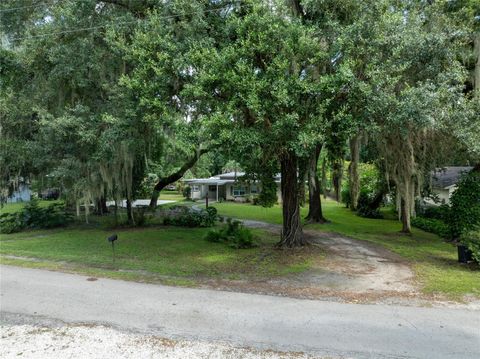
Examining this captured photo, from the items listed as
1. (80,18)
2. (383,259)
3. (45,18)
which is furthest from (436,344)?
(45,18)

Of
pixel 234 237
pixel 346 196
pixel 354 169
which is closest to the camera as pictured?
pixel 354 169

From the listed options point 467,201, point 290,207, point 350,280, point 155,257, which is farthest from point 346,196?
point 350,280

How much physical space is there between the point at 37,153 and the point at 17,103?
66.3 inches

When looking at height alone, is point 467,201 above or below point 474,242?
above

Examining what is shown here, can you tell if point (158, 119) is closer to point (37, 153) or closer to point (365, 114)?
point (365, 114)

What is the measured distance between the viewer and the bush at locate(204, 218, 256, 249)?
11.8 meters

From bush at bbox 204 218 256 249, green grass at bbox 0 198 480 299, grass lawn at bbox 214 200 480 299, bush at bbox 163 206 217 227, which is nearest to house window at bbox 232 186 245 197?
grass lawn at bbox 214 200 480 299

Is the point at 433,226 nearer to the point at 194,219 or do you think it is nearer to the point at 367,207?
the point at 367,207

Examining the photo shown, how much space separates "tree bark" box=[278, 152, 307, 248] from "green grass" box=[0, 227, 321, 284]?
0.61 m

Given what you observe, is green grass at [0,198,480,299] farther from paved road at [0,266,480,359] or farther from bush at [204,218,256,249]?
paved road at [0,266,480,359]

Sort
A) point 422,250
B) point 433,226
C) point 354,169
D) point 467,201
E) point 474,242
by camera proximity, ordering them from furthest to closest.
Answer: point 433,226, point 422,250, point 467,201, point 354,169, point 474,242

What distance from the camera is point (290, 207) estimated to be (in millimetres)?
11086

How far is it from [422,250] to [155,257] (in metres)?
8.48

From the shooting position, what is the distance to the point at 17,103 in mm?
11742
